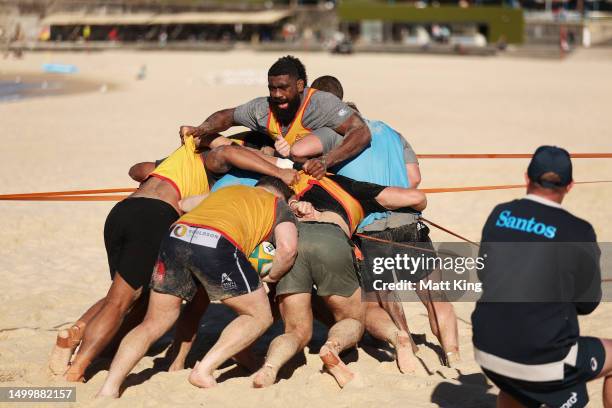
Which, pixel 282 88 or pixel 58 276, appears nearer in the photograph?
pixel 282 88

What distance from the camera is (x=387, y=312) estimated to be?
6719 millimetres

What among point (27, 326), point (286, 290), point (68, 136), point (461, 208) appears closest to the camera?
point (286, 290)

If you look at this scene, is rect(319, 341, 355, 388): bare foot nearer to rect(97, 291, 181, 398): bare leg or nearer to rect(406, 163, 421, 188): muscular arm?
rect(97, 291, 181, 398): bare leg

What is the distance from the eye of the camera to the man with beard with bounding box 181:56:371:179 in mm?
6367

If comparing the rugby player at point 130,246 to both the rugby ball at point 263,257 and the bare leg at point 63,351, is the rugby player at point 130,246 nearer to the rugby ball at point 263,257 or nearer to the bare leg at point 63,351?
the bare leg at point 63,351

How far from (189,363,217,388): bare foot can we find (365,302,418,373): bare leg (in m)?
1.34

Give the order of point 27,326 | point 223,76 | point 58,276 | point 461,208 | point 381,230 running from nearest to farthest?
1. point 381,230
2. point 27,326
3. point 58,276
4. point 461,208
5. point 223,76

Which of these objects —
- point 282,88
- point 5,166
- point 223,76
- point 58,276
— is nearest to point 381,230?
point 282,88

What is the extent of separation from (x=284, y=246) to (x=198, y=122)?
49.8 feet

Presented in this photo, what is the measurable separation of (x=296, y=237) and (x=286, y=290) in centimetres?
39

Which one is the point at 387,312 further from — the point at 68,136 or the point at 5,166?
the point at 68,136

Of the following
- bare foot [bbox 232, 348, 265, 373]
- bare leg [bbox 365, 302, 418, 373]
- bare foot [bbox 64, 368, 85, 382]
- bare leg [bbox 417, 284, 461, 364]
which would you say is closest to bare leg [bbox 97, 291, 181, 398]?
bare foot [bbox 64, 368, 85, 382]

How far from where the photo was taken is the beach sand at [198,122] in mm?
6094

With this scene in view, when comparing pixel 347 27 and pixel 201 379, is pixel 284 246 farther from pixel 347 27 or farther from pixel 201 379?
pixel 347 27
